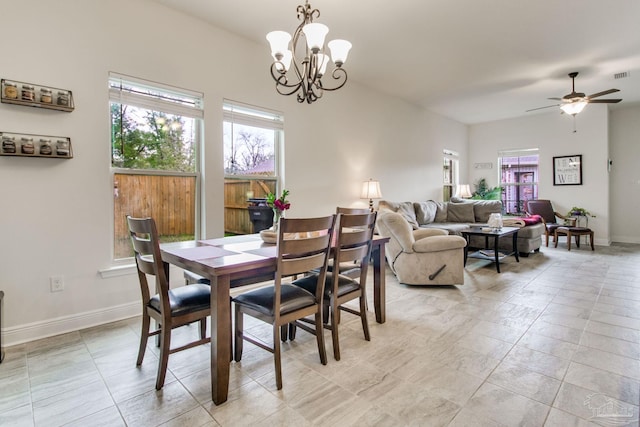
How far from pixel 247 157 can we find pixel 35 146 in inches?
74.6

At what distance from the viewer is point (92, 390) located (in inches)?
72.1

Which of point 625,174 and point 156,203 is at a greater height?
point 625,174

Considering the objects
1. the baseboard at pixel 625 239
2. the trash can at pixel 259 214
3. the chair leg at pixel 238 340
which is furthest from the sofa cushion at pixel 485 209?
the chair leg at pixel 238 340

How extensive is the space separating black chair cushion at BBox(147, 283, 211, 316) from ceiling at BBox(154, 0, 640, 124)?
2.57 meters

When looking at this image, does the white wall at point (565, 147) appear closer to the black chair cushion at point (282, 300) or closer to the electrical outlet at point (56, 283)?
the black chair cushion at point (282, 300)

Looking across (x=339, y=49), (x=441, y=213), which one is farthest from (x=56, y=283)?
(x=441, y=213)

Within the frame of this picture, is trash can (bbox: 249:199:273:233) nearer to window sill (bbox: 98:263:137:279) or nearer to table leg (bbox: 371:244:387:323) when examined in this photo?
window sill (bbox: 98:263:137:279)

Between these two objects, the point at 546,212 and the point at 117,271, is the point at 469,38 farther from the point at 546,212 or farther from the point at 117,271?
the point at 546,212

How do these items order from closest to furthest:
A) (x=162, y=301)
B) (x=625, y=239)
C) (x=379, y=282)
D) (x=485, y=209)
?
(x=162, y=301) → (x=379, y=282) → (x=485, y=209) → (x=625, y=239)

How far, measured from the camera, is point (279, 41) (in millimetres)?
2307

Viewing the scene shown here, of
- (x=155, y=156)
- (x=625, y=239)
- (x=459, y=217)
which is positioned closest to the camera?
(x=155, y=156)

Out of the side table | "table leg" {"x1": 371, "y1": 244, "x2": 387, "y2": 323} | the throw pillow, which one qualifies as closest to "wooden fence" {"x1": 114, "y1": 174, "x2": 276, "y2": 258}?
"table leg" {"x1": 371, "y1": 244, "x2": 387, "y2": 323}

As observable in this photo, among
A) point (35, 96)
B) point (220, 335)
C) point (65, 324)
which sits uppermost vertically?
point (35, 96)

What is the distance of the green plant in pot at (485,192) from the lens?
791 cm
